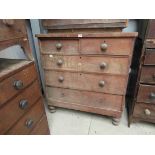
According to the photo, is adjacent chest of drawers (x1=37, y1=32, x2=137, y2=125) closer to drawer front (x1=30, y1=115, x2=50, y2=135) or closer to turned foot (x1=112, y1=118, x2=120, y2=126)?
turned foot (x1=112, y1=118, x2=120, y2=126)

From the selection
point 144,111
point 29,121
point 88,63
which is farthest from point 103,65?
point 29,121

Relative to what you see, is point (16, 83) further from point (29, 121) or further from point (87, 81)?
point (87, 81)

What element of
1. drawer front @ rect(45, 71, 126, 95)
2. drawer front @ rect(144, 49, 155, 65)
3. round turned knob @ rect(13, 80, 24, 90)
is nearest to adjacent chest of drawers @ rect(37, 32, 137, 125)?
drawer front @ rect(45, 71, 126, 95)

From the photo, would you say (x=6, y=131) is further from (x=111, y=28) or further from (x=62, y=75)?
(x=111, y=28)

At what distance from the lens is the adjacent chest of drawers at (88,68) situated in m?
0.93

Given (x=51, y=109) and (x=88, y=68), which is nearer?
(x=88, y=68)

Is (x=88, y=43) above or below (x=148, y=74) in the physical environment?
above

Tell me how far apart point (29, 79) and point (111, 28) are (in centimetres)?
67

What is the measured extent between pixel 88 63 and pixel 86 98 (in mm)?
324

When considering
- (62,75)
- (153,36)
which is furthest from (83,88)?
(153,36)

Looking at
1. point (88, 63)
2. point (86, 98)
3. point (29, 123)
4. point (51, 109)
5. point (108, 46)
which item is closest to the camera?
point (29, 123)

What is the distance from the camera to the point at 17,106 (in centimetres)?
72

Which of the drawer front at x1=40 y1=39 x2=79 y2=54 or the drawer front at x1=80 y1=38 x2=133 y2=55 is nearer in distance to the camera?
the drawer front at x1=80 y1=38 x2=133 y2=55

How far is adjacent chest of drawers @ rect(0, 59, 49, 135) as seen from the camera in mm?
638
